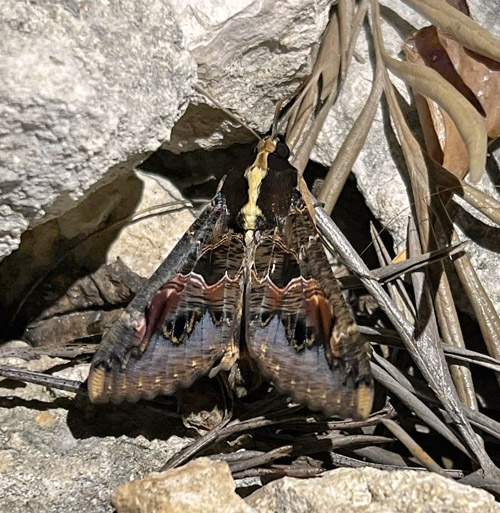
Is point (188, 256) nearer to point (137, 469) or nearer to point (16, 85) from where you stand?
point (137, 469)

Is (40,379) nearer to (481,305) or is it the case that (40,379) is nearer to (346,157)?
(346,157)

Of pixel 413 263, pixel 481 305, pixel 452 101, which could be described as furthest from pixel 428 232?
pixel 452 101

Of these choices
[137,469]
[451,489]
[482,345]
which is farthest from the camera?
[482,345]

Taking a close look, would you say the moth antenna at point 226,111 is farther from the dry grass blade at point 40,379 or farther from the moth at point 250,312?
the dry grass blade at point 40,379

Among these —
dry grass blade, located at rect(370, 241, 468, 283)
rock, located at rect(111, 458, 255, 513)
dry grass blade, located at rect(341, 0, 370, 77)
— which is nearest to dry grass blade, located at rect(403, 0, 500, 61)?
dry grass blade, located at rect(341, 0, 370, 77)

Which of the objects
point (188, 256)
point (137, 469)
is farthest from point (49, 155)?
point (137, 469)

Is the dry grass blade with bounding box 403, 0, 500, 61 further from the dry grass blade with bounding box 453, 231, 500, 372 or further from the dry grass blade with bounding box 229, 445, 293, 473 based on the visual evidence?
the dry grass blade with bounding box 229, 445, 293, 473

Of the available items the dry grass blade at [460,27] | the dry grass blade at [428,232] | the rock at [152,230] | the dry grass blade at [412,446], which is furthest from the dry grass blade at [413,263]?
the rock at [152,230]
